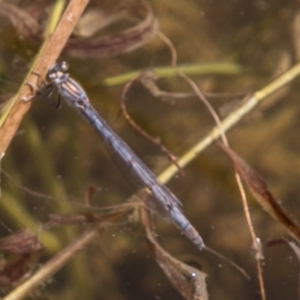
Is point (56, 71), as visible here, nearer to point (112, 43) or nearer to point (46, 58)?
point (46, 58)

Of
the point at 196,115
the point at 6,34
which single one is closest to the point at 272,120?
the point at 196,115

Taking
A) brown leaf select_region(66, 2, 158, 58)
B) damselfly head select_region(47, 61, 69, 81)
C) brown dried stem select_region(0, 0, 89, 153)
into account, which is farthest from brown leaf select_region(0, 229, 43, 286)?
brown leaf select_region(66, 2, 158, 58)

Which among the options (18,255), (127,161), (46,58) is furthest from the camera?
(127,161)

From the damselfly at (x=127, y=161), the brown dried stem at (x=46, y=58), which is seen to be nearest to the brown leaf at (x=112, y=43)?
the damselfly at (x=127, y=161)

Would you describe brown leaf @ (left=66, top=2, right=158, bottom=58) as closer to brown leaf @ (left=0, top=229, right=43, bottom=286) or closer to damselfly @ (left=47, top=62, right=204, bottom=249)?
damselfly @ (left=47, top=62, right=204, bottom=249)

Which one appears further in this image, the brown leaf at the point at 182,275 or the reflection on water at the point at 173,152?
the reflection on water at the point at 173,152

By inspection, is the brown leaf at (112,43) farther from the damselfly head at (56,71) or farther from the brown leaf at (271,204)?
the brown leaf at (271,204)

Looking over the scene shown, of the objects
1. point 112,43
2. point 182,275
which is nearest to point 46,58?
point 112,43
